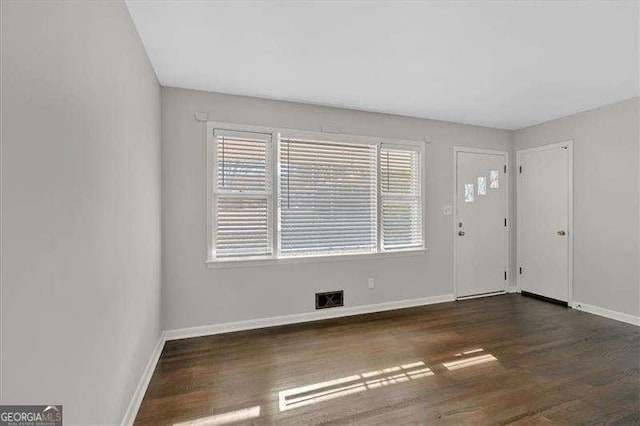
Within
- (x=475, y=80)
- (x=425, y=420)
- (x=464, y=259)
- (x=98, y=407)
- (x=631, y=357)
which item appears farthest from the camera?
(x=464, y=259)

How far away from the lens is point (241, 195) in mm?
3117

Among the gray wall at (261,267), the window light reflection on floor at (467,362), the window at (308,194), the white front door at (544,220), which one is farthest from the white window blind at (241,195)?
the white front door at (544,220)

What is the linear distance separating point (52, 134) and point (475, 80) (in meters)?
3.14

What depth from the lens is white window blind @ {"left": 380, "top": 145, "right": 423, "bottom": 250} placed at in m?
3.76

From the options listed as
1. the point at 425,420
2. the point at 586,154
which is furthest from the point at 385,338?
the point at 586,154

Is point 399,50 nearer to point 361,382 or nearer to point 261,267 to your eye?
point 261,267

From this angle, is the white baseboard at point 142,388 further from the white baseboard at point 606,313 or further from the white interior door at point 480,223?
the white baseboard at point 606,313

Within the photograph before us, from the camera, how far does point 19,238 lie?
2.67 feet

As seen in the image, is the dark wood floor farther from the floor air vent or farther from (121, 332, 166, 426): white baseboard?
the floor air vent

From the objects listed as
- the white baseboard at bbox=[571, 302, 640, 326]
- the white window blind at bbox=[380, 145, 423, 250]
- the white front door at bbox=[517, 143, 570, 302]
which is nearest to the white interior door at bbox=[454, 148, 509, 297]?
the white front door at bbox=[517, 143, 570, 302]

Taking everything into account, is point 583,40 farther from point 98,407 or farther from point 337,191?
point 98,407

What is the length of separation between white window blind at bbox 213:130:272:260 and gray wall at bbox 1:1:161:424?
1099 mm

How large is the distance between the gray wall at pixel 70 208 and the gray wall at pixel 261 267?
0.98 metres

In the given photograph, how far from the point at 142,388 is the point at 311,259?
6.12 feet
